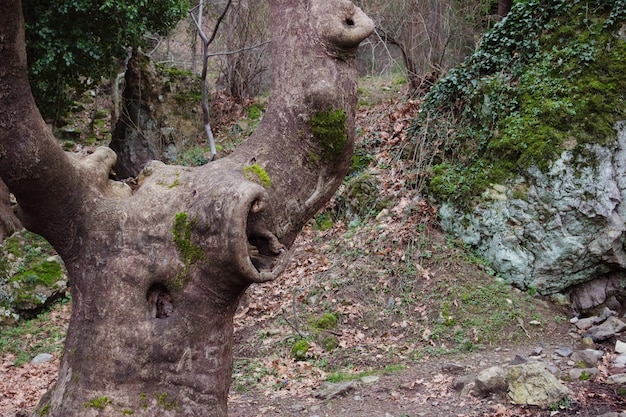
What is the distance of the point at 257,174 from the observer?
339 cm

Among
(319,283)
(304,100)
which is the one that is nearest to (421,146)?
(319,283)

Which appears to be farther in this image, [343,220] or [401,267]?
[343,220]

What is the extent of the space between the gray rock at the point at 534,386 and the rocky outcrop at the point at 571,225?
276cm

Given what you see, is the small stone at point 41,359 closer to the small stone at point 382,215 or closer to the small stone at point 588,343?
the small stone at point 382,215

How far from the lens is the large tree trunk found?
3.14 meters

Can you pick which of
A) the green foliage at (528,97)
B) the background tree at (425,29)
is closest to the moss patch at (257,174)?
the green foliage at (528,97)

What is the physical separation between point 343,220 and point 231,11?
7211 millimetres

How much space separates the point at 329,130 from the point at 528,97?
630cm

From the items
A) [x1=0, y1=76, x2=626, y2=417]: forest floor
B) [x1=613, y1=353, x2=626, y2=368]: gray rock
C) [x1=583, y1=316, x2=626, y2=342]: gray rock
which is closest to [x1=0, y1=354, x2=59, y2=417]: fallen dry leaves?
[x1=0, y1=76, x2=626, y2=417]: forest floor

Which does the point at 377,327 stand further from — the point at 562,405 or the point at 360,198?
the point at 562,405

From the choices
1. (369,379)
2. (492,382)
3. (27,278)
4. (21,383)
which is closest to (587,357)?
(492,382)

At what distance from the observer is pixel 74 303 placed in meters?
3.45

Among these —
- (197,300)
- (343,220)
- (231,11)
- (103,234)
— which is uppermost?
(231,11)

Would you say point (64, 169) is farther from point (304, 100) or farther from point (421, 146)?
point (421, 146)
